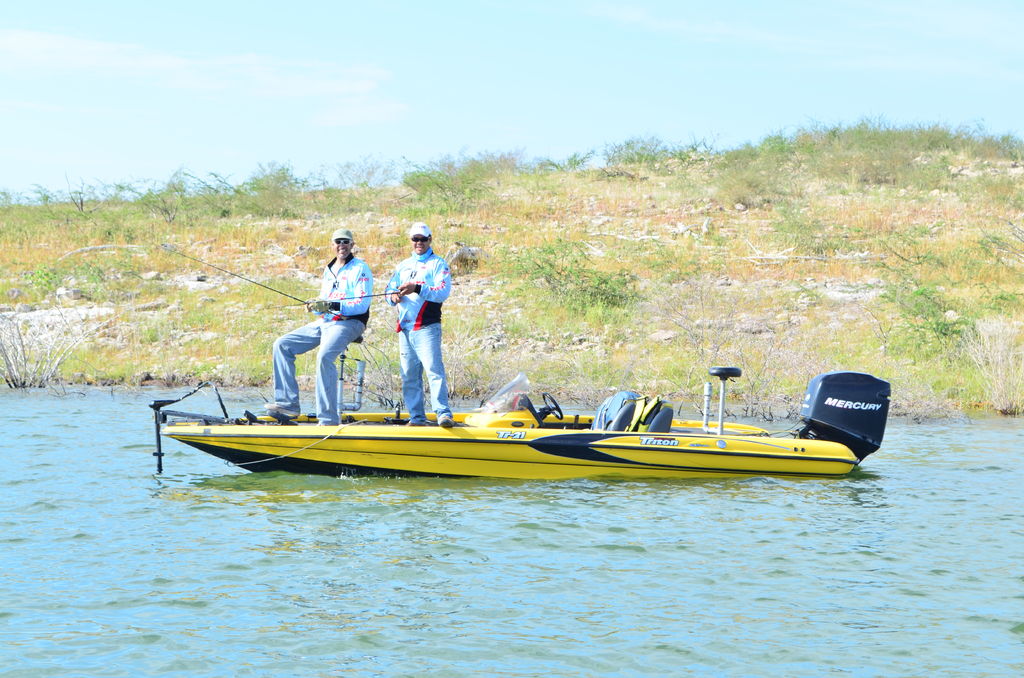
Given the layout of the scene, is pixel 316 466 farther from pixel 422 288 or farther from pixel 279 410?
pixel 422 288

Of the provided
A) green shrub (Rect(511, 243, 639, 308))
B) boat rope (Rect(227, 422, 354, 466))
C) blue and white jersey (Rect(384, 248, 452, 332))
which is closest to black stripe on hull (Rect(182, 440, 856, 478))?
boat rope (Rect(227, 422, 354, 466))

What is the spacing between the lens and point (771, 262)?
24.4 meters

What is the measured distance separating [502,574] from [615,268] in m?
16.9

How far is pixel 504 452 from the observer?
10.7 metres

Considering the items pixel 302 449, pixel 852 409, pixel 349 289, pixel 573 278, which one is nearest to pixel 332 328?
pixel 349 289

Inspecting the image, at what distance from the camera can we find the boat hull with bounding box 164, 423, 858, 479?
10562mm

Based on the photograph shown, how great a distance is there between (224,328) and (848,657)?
16.8m

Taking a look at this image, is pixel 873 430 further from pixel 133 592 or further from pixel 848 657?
pixel 133 592

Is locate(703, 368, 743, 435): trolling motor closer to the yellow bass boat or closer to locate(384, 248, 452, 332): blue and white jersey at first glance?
the yellow bass boat

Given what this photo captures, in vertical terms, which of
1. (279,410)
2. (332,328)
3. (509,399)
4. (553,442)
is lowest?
(553,442)

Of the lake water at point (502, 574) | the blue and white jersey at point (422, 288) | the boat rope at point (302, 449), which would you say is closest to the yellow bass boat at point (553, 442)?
the boat rope at point (302, 449)

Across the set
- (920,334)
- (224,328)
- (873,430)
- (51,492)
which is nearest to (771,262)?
(920,334)

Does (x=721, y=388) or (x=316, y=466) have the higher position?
(x=721, y=388)

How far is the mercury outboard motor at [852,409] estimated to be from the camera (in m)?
11.2
